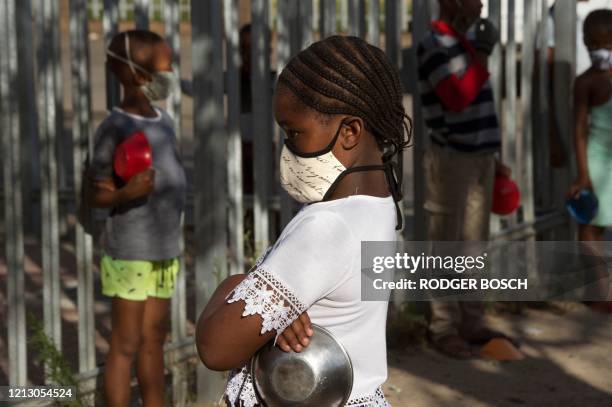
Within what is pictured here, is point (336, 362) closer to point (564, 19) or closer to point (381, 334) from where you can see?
point (381, 334)

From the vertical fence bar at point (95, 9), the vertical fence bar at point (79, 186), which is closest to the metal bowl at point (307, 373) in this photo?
the vertical fence bar at point (79, 186)

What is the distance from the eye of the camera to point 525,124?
7348mm

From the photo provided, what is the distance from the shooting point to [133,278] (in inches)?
182

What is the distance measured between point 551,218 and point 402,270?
161cm

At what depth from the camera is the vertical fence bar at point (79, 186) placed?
4906 millimetres

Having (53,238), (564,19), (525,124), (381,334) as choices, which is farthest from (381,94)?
(564,19)

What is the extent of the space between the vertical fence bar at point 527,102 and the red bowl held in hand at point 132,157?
346cm

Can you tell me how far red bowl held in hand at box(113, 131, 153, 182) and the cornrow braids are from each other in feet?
6.53

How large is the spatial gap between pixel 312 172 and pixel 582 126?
187 inches

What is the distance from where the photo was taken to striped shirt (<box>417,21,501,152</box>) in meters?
6.03

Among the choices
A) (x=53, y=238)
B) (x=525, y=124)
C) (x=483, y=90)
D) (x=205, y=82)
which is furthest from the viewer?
(x=525, y=124)

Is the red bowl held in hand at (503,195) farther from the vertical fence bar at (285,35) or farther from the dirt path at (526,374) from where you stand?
the vertical fence bar at (285,35)

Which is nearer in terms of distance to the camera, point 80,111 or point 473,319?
point 80,111

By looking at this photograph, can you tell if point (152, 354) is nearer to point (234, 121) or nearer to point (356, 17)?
point (234, 121)
